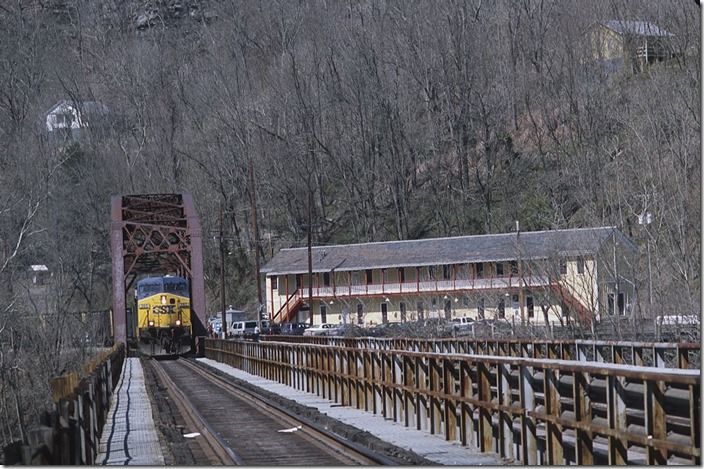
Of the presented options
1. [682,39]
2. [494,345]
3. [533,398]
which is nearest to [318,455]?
[533,398]

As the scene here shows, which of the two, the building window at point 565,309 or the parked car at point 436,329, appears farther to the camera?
the parked car at point 436,329

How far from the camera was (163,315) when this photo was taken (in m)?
57.1

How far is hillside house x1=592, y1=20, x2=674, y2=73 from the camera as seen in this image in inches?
3169

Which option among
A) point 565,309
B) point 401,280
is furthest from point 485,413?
point 401,280

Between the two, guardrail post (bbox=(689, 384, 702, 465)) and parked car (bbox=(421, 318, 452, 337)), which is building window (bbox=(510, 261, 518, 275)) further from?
guardrail post (bbox=(689, 384, 702, 465))

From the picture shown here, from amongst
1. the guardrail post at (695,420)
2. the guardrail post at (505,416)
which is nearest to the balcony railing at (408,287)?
the guardrail post at (505,416)

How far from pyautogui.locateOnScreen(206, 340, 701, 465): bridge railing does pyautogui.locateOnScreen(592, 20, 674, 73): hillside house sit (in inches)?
2405

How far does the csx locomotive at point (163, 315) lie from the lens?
187ft

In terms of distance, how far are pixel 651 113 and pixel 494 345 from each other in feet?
102

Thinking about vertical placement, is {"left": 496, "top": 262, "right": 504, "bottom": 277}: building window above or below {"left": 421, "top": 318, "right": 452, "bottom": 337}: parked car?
above

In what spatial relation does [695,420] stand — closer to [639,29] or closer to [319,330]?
[319,330]

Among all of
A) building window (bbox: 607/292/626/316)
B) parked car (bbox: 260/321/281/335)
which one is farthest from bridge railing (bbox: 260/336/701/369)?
parked car (bbox: 260/321/281/335)

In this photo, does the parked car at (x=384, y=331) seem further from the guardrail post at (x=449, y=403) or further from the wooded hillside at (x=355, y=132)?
the guardrail post at (x=449, y=403)

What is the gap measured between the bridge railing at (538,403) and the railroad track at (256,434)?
1580 mm
